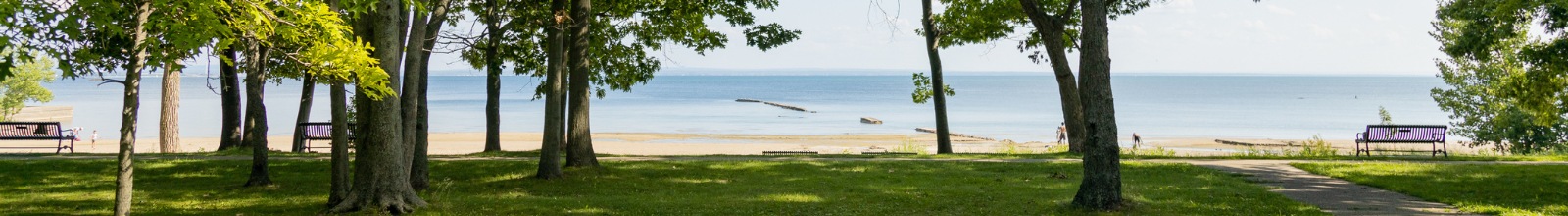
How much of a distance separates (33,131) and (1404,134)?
2561 centimetres

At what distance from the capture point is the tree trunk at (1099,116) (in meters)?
11.1

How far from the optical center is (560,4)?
15.4 meters

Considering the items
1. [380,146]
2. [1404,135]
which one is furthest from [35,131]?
[1404,135]

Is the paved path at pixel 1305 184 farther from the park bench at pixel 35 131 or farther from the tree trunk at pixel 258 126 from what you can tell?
the tree trunk at pixel 258 126

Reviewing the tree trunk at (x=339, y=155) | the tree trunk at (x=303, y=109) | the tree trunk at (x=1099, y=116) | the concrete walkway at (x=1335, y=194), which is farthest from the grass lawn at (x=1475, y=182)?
the tree trunk at (x=303, y=109)

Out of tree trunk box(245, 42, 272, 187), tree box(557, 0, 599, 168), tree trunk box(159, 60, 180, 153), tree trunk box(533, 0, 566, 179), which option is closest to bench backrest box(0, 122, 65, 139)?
tree trunk box(159, 60, 180, 153)

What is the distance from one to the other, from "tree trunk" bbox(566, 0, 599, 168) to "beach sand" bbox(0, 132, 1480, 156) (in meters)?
18.8

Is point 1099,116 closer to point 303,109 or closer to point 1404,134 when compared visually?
point 1404,134

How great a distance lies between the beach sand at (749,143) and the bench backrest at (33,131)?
35.4ft

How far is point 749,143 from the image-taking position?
43.7 meters

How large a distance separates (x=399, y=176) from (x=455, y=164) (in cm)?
593

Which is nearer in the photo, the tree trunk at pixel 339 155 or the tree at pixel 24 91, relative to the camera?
the tree trunk at pixel 339 155

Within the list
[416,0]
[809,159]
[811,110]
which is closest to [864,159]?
[809,159]

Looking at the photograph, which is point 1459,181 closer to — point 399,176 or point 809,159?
point 809,159
